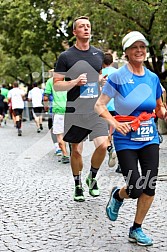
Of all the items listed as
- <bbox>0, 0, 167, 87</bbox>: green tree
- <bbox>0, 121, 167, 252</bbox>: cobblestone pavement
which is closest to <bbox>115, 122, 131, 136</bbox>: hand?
<bbox>0, 121, 167, 252</bbox>: cobblestone pavement

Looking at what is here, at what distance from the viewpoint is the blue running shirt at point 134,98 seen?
14.8 feet

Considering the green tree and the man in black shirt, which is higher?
the green tree

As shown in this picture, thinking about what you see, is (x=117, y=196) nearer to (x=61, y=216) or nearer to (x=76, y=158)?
(x=61, y=216)

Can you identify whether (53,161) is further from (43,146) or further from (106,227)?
(106,227)

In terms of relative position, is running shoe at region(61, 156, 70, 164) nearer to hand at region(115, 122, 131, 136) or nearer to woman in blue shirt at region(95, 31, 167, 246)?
woman in blue shirt at region(95, 31, 167, 246)

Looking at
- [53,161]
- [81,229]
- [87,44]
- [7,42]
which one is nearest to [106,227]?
[81,229]

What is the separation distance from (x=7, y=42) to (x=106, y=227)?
26874 millimetres

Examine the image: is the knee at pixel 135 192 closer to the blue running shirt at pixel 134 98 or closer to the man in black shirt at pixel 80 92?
the blue running shirt at pixel 134 98

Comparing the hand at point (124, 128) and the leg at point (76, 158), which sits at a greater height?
the hand at point (124, 128)

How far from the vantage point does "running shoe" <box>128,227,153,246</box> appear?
441 cm

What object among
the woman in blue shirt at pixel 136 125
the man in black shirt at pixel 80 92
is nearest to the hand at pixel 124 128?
the woman in blue shirt at pixel 136 125

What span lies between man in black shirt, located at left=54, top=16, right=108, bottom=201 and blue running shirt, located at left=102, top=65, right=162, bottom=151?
1.34 meters

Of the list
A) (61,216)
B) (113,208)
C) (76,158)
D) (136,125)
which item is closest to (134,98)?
(136,125)

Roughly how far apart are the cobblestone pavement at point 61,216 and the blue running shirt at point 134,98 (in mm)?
853
